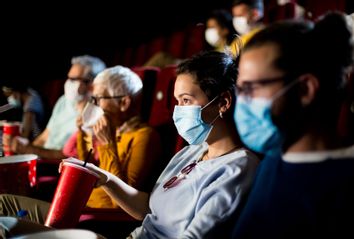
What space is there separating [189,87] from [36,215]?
0.55 metres

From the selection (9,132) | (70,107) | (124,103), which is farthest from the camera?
(70,107)

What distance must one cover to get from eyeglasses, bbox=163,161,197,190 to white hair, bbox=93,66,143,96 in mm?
499

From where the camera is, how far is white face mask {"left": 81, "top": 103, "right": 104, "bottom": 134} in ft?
4.43

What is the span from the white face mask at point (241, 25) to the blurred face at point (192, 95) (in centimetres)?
109

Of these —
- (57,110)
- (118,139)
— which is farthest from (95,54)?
(118,139)

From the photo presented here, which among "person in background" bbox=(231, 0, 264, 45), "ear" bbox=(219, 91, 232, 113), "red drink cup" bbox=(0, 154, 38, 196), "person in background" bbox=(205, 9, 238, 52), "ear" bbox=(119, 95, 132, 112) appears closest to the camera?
"ear" bbox=(219, 91, 232, 113)

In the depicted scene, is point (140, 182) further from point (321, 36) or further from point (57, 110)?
point (57, 110)

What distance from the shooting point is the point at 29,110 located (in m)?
2.23

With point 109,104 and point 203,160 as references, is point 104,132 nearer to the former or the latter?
point 109,104

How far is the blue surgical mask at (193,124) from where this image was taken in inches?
32.0

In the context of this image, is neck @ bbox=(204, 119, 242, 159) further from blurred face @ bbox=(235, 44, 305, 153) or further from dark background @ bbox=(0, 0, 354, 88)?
dark background @ bbox=(0, 0, 354, 88)

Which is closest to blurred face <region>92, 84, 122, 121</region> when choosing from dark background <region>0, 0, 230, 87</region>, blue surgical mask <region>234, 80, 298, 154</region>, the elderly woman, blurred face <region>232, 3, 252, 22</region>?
the elderly woman

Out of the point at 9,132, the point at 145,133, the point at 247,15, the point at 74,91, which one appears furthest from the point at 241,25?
the point at 9,132

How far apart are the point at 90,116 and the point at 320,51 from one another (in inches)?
37.6
